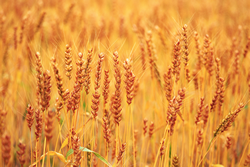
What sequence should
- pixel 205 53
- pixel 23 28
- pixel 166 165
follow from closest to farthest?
pixel 166 165, pixel 205 53, pixel 23 28

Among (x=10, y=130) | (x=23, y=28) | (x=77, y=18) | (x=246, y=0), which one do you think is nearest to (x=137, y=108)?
(x=10, y=130)

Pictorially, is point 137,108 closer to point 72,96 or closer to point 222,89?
point 222,89

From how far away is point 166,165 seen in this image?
44.3 inches

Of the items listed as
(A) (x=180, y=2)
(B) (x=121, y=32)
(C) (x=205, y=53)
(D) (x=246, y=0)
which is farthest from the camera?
(D) (x=246, y=0)

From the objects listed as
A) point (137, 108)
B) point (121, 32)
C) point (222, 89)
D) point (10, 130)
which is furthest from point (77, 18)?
point (222, 89)

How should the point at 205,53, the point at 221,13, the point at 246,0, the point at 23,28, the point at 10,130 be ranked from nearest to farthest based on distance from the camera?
1. the point at 205,53
2. the point at 10,130
3. the point at 23,28
4. the point at 221,13
5. the point at 246,0

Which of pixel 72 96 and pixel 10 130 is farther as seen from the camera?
pixel 10 130

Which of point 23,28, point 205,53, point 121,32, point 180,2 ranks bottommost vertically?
point 205,53

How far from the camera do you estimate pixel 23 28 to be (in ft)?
5.72

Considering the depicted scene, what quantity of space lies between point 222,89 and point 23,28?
1.57m

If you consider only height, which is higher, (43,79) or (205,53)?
(205,53)

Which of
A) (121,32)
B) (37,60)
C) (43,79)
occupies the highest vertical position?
(121,32)

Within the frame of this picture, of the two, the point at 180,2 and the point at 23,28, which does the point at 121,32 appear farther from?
the point at 180,2

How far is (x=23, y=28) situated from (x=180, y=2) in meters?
3.49
